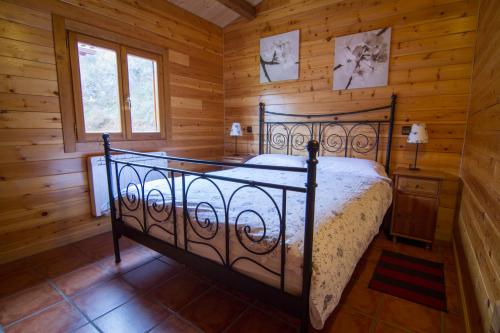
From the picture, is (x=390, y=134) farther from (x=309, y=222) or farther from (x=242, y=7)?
(x=242, y=7)

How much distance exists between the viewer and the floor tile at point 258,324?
1.47 meters

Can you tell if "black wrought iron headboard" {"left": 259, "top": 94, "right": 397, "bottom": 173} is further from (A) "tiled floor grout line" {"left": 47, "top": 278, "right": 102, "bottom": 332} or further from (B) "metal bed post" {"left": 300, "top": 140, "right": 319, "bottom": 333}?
(A) "tiled floor grout line" {"left": 47, "top": 278, "right": 102, "bottom": 332}

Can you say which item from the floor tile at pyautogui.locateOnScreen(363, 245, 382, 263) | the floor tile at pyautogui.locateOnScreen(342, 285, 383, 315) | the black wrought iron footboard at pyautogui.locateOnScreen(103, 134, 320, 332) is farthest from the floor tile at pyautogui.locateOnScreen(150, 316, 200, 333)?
the floor tile at pyautogui.locateOnScreen(363, 245, 382, 263)

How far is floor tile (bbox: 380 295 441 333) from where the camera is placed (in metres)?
1.51

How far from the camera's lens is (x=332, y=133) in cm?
320

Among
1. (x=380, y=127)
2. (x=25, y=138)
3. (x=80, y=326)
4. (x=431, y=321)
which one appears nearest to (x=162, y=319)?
(x=80, y=326)

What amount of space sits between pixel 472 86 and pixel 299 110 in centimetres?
175

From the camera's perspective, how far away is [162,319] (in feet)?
5.10

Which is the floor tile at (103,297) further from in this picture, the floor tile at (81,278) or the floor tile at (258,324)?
the floor tile at (258,324)

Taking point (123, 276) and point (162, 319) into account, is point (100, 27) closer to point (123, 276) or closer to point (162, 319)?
point (123, 276)

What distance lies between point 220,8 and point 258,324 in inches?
148

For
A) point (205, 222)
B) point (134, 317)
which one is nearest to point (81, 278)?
point (134, 317)

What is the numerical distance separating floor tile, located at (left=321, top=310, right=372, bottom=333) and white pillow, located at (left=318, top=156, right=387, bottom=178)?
129cm

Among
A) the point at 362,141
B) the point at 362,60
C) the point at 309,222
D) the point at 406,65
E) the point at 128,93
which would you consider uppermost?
the point at 362,60
